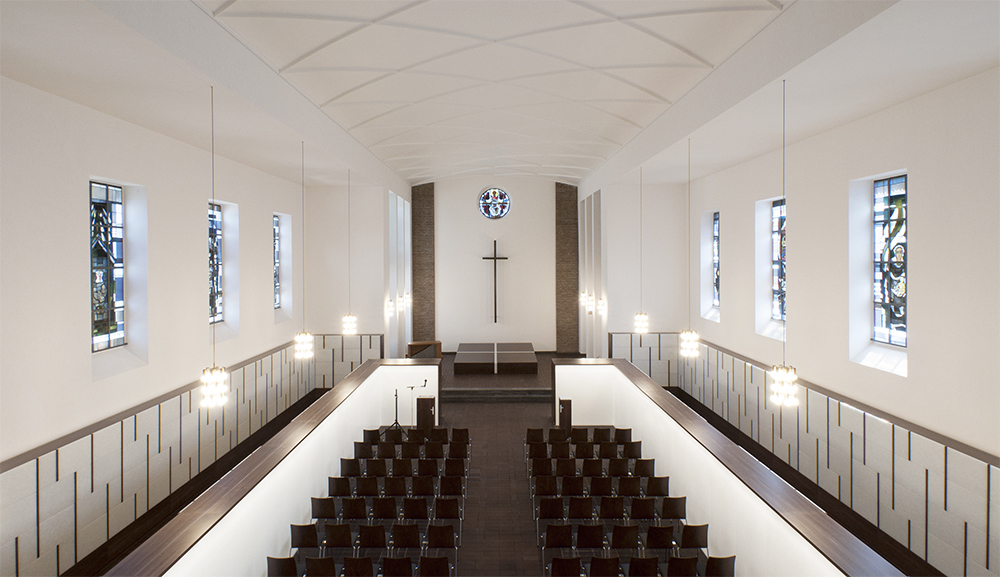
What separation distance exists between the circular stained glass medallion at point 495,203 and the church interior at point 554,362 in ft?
20.0

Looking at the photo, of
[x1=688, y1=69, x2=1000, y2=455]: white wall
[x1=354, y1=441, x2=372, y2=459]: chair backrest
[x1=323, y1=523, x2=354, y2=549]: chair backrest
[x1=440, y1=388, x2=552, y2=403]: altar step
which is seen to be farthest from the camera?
[x1=440, y1=388, x2=552, y2=403]: altar step

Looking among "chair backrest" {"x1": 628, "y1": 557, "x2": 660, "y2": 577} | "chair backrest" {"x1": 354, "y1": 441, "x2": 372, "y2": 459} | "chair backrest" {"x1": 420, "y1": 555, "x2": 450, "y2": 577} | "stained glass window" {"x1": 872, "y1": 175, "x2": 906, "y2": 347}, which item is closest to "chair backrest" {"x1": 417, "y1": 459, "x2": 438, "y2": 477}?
"chair backrest" {"x1": 354, "y1": 441, "x2": 372, "y2": 459}

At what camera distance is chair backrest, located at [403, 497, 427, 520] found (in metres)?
6.27

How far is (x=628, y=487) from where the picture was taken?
6707mm

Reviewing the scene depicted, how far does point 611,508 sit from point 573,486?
68 cm

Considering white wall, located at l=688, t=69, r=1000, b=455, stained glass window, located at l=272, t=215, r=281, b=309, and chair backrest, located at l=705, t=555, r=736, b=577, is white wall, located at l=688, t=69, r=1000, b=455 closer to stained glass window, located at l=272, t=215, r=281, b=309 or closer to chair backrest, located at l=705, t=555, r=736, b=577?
chair backrest, located at l=705, t=555, r=736, b=577

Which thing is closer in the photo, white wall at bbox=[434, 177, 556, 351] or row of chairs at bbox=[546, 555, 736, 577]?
row of chairs at bbox=[546, 555, 736, 577]

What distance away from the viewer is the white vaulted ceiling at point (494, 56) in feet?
18.2

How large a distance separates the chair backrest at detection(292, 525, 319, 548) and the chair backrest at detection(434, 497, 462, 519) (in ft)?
4.73

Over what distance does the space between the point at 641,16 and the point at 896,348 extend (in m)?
5.61

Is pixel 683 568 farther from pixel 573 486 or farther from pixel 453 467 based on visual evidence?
pixel 453 467

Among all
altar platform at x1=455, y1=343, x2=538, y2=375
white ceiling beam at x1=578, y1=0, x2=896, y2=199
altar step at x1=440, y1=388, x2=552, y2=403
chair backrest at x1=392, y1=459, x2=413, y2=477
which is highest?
white ceiling beam at x1=578, y1=0, x2=896, y2=199

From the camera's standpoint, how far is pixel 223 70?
559 cm

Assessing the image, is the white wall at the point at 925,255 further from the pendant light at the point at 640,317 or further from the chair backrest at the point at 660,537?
the chair backrest at the point at 660,537
